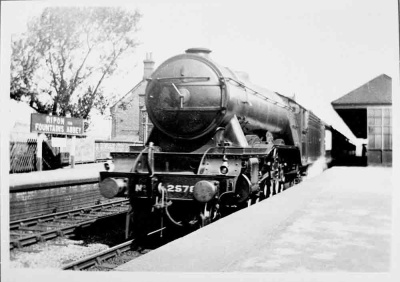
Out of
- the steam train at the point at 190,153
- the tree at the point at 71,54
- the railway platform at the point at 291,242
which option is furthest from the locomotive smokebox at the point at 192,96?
the railway platform at the point at 291,242

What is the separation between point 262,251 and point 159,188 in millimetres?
1434

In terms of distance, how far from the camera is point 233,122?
544 centimetres

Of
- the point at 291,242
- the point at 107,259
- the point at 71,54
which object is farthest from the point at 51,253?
the point at 291,242

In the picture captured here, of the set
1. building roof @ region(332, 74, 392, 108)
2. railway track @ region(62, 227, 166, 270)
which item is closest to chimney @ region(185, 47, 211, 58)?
building roof @ region(332, 74, 392, 108)

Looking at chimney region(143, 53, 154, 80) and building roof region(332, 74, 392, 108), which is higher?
chimney region(143, 53, 154, 80)

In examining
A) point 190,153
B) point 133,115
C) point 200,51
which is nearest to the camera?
point 190,153

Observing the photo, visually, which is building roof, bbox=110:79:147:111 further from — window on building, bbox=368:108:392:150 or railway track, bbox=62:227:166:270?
window on building, bbox=368:108:392:150

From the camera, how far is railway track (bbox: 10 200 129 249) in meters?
4.85

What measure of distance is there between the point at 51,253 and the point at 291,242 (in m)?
2.60

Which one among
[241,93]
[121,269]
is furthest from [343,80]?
[121,269]

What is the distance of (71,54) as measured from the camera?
16.1ft

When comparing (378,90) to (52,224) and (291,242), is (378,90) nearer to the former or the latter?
(291,242)

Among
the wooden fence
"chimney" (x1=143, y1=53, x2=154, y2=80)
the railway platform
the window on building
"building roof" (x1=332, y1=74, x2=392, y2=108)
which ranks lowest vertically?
the railway platform

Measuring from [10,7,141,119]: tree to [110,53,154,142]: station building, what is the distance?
242 millimetres
